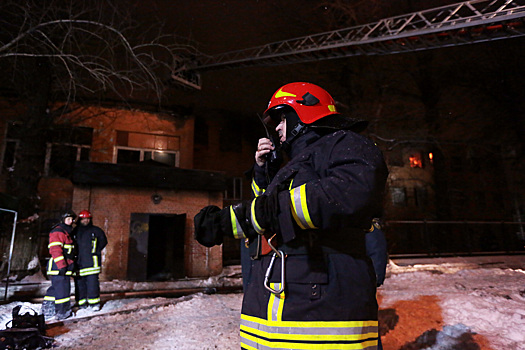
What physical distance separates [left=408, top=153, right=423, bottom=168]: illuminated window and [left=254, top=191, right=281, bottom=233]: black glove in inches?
1122

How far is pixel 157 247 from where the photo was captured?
13.7 m

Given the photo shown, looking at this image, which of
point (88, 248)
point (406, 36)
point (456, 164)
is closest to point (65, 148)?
point (88, 248)

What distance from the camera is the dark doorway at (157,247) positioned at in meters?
11.4

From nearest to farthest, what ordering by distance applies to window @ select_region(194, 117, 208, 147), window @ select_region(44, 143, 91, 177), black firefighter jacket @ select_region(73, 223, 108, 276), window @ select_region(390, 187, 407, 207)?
black firefighter jacket @ select_region(73, 223, 108, 276) → window @ select_region(44, 143, 91, 177) → window @ select_region(194, 117, 208, 147) → window @ select_region(390, 187, 407, 207)

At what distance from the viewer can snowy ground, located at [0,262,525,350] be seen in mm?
4430

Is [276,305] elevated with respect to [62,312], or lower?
elevated

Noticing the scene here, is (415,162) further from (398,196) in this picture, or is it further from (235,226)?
(235,226)

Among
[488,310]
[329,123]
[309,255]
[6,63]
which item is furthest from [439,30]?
[6,63]

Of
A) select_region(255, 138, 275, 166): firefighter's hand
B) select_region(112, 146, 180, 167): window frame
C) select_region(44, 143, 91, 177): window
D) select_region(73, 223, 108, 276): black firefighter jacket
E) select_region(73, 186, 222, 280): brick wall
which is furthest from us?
select_region(112, 146, 180, 167): window frame

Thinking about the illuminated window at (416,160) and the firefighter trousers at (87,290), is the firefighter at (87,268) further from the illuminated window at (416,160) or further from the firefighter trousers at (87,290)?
the illuminated window at (416,160)

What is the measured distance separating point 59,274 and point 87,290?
0.78 metres

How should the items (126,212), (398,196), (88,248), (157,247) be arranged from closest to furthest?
(88,248) → (126,212) → (157,247) → (398,196)

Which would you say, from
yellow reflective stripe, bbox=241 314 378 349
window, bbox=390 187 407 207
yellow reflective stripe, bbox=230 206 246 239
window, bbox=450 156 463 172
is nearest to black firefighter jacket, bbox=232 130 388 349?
yellow reflective stripe, bbox=241 314 378 349

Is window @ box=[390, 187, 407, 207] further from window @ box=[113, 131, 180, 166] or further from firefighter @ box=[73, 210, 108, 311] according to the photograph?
firefighter @ box=[73, 210, 108, 311]
